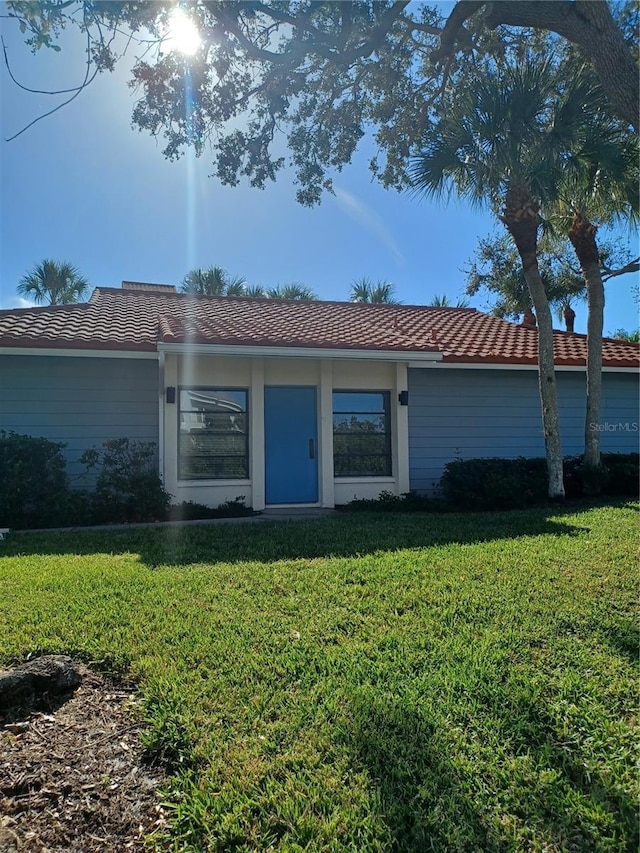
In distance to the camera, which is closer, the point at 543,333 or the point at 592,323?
the point at 543,333

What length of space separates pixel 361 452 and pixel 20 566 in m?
6.47

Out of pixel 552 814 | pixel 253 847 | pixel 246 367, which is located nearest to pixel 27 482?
pixel 246 367

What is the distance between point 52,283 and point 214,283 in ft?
25.2

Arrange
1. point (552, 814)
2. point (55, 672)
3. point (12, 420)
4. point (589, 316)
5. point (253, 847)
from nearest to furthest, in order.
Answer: point (253, 847), point (552, 814), point (55, 672), point (12, 420), point (589, 316)

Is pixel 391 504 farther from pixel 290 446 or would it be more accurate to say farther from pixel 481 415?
pixel 481 415

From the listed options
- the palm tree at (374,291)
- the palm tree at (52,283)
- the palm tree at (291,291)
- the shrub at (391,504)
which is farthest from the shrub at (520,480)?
the palm tree at (52,283)

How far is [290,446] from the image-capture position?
1012 centimetres

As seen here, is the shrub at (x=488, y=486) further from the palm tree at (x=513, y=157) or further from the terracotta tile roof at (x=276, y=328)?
the terracotta tile roof at (x=276, y=328)

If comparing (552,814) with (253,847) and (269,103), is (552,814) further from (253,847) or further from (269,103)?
(269,103)

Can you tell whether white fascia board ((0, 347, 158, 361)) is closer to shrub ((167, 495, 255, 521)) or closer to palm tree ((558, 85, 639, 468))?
shrub ((167, 495, 255, 521))

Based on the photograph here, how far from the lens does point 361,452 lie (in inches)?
413

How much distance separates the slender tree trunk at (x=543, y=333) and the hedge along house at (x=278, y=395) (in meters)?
1.12

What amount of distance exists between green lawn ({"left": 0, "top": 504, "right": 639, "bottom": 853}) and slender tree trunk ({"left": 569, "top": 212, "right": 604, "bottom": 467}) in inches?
203

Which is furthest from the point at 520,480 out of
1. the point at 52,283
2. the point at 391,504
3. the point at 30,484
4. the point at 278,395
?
the point at 52,283
